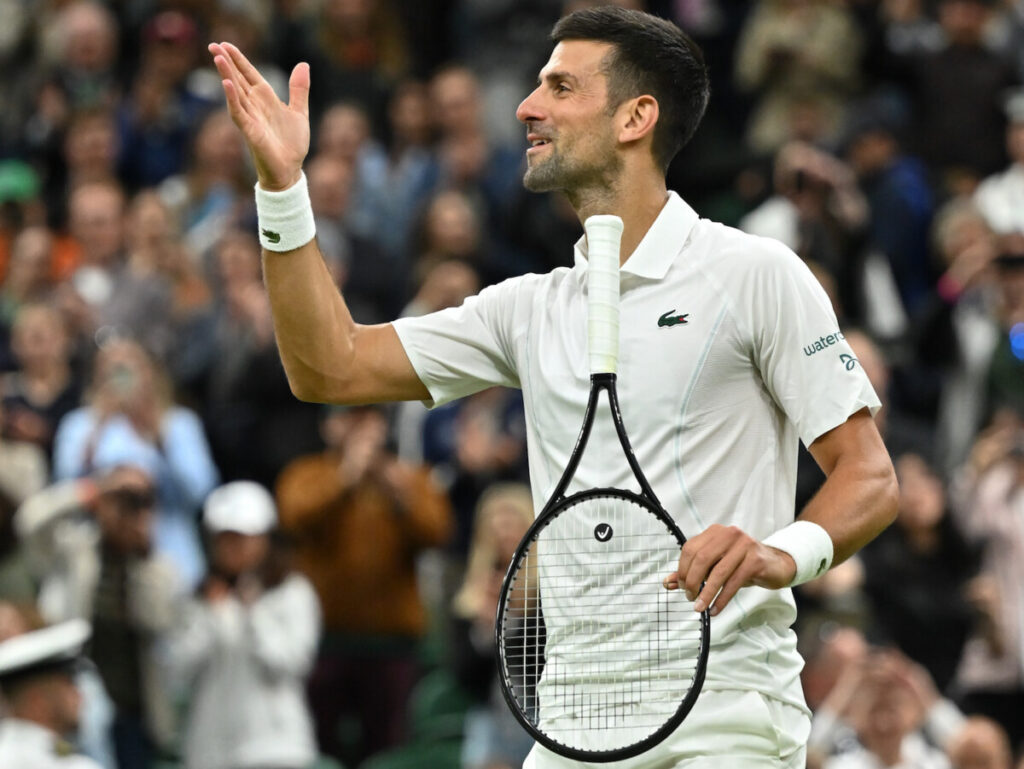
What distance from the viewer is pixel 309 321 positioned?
4.23 meters

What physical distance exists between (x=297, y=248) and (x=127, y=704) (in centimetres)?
474

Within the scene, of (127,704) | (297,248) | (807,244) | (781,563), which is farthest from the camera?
(807,244)

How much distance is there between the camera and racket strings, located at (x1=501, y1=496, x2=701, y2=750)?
3.80 meters

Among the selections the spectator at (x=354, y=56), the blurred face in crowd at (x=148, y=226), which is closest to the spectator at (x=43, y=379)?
the blurred face in crowd at (x=148, y=226)

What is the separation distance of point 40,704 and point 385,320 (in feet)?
12.4

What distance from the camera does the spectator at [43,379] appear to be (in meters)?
9.59

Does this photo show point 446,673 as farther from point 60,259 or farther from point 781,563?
point 781,563

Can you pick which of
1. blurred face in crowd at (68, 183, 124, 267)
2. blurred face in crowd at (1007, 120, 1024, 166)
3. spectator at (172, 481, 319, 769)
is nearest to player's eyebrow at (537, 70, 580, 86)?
spectator at (172, 481, 319, 769)

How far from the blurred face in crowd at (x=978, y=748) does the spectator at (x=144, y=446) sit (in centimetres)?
359

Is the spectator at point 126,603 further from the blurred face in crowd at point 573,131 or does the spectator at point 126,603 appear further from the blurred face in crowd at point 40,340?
the blurred face in crowd at point 573,131

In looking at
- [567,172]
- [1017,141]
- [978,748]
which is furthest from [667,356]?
[1017,141]

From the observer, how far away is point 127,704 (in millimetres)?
8461

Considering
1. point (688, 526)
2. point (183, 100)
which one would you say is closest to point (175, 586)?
point (183, 100)

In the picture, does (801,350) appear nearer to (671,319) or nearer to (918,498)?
(671,319)
